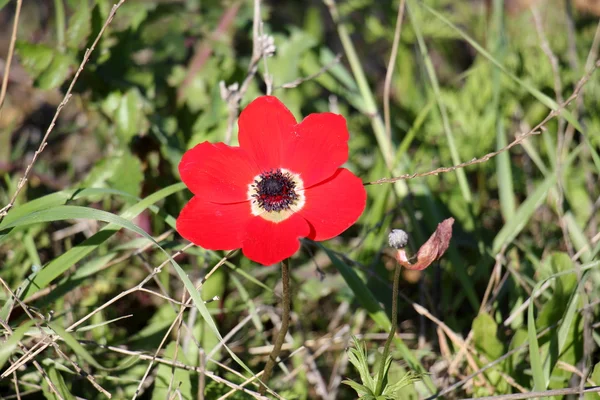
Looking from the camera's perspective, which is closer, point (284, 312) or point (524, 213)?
point (284, 312)

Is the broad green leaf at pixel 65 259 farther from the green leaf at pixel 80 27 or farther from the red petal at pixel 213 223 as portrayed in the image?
the green leaf at pixel 80 27

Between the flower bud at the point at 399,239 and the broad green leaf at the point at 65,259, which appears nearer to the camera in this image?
the flower bud at the point at 399,239

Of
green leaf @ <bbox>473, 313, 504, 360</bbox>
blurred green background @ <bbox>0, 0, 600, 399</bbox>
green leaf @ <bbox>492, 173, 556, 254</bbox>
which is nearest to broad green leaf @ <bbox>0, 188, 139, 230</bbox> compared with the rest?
blurred green background @ <bbox>0, 0, 600, 399</bbox>

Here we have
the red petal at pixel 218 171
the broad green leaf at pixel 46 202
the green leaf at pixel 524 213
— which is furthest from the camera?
the green leaf at pixel 524 213

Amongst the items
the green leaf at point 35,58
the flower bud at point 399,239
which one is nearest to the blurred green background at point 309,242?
the green leaf at point 35,58

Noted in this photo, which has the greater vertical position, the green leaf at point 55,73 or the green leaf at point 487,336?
the green leaf at point 55,73

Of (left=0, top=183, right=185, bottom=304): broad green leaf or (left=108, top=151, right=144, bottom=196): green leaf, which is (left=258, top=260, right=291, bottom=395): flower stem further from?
(left=108, top=151, right=144, bottom=196): green leaf

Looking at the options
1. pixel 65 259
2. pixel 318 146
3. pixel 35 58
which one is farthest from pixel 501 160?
pixel 35 58

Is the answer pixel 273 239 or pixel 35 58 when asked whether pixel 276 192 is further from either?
pixel 35 58
